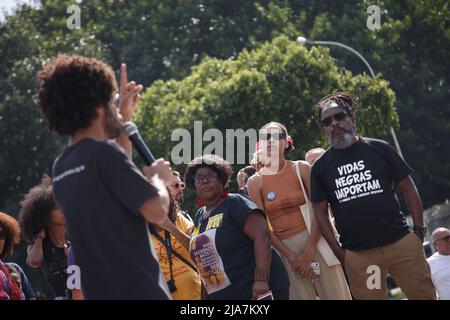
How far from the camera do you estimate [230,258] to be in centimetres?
675

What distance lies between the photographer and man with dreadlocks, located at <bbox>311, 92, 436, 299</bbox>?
6.68m

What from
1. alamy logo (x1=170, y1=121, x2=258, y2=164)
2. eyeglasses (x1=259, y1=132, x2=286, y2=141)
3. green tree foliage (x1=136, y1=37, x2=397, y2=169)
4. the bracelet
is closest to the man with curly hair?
the bracelet

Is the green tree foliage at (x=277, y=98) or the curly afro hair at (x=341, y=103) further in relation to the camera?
the green tree foliage at (x=277, y=98)

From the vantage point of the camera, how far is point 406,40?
35250 millimetres

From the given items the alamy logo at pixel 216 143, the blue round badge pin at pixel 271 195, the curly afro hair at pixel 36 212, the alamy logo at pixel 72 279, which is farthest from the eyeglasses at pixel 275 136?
the alamy logo at pixel 216 143

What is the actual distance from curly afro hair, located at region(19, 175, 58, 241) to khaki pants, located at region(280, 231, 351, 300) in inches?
71.1

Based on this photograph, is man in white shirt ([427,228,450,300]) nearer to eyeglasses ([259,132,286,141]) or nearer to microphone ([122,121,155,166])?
eyeglasses ([259,132,286,141])

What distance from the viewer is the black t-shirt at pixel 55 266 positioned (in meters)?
7.21

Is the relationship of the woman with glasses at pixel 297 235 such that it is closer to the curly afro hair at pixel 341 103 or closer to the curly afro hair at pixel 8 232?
the curly afro hair at pixel 341 103

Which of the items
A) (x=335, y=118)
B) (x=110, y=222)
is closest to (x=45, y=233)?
(x=335, y=118)

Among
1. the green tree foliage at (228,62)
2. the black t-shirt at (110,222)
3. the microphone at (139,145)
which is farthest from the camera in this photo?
the green tree foliage at (228,62)
